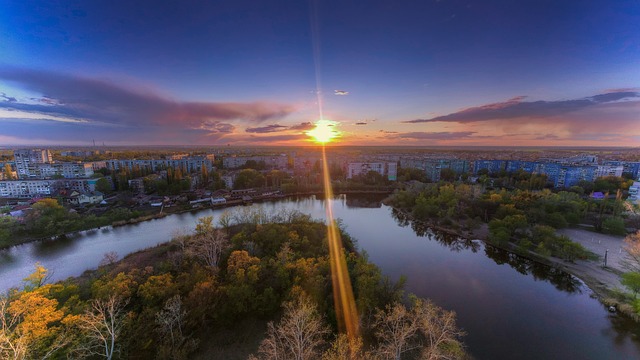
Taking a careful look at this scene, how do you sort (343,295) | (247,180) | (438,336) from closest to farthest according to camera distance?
1. (438,336)
2. (343,295)
3. (247,180)

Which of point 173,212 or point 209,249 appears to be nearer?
point 209,249

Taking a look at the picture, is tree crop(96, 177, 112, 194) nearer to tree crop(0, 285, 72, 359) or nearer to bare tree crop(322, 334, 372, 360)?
tree crop(0, 285, 72, 359)

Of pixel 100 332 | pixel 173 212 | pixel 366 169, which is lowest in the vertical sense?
pixel 173 212

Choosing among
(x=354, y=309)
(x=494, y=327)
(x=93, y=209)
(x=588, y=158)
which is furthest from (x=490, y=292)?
(x=588, y=158)

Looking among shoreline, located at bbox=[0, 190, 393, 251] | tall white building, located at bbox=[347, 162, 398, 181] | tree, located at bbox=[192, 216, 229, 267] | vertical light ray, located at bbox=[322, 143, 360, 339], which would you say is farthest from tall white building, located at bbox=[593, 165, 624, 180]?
tree, located at bbox=[192, 216, 229, 267]

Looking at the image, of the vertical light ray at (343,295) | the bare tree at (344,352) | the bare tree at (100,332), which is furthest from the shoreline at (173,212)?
the bare tree at (344,352)

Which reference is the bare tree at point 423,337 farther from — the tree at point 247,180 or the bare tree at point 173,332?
the tree at point 247,180

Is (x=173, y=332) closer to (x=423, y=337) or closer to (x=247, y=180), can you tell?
(x=423, y=337)

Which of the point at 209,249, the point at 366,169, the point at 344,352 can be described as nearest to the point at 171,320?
the point at 209,249
